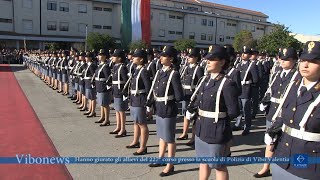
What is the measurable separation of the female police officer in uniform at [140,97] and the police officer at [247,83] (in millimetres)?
2835

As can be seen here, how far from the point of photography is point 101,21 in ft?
190

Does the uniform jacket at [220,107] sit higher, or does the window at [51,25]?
the window at [51,25]

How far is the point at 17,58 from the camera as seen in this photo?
42.2 m

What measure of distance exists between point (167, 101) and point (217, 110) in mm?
1744

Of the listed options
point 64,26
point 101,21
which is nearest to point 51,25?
point 64,26

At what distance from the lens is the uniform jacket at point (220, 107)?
3.89 meters

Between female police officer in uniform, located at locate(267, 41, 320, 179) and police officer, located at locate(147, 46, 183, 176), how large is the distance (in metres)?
2.50

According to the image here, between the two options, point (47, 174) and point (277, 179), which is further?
point (47, 174)

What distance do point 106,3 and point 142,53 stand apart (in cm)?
5422

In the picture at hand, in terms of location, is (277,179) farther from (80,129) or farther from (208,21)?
(208,21)

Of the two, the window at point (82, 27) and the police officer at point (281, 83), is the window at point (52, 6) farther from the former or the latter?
the police officer at point (281, 83)

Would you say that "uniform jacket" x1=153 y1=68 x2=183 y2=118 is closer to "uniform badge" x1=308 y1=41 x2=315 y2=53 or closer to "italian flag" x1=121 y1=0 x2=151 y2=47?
"uniform badge" x1=308 y1=41 x2=315 y2=53

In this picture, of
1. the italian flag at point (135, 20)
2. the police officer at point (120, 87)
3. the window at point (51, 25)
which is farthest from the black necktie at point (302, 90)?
the window at point (51, 25)

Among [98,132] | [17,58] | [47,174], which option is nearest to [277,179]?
[47,174]
